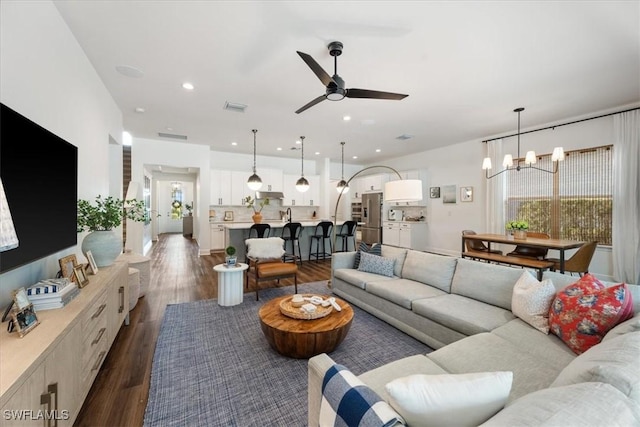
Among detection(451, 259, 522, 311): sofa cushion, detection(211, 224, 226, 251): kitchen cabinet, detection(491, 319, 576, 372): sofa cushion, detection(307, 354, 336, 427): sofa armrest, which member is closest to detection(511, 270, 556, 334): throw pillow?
detection(491, 319, 576, 372): sofa cushion

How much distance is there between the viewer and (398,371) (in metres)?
1.55

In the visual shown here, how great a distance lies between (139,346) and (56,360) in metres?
1.46

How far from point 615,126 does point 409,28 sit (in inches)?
178

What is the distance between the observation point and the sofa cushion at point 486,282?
242cm

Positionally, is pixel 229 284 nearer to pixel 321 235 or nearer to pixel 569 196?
pixel 321 235

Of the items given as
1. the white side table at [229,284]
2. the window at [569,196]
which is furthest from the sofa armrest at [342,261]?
the window at [569,196]

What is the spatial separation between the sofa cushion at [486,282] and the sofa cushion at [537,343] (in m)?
0.34

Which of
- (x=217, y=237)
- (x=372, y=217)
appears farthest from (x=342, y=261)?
(x=372, y=217)

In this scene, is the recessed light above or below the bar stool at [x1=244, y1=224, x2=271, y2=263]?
above

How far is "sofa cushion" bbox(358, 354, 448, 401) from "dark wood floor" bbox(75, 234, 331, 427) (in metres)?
1.52

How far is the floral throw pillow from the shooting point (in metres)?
1.58

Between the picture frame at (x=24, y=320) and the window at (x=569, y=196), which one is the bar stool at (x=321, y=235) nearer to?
the window at (x=569, y=196)

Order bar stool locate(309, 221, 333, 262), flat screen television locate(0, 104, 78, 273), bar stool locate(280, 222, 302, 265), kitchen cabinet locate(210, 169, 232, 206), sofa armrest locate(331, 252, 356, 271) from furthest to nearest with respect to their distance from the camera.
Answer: kitchen cabinet locate(210, 169, 232, 206) < bar stool locate(309, 221, 333, 262) < bar stool locate(280, 222, 302, 265) < sofa armrest locate(331, 252, 356, 271) < flat screen television locate(0, 104, 78, 273)

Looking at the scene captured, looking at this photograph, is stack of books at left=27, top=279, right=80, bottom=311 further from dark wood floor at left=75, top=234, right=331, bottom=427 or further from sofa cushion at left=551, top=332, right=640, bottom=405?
sofa cushion at left=551, top=332, right=640, bottom=405
